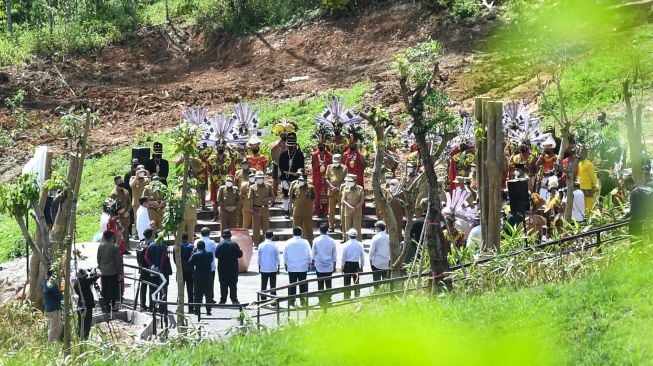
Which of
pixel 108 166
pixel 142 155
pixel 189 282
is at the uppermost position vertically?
pixel 108 166

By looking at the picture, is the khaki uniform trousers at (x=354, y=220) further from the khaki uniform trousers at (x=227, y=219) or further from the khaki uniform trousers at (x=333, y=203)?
the khaki uniform trousers at (x=227, y=219)

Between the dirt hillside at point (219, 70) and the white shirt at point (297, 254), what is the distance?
15.7m

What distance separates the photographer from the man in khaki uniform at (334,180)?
2278 cm

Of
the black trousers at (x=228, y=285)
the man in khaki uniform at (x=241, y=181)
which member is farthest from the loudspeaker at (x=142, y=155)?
the black trousers at (x=228, y=285)

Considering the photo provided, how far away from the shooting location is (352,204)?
70.6 feet

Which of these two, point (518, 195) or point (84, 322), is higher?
point (518, 195)

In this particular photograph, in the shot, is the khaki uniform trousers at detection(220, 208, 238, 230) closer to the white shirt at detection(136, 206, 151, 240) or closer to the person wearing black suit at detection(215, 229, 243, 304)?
the white shirt at detection(136, 206, 151, 240)

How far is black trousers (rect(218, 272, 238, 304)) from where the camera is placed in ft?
58.2

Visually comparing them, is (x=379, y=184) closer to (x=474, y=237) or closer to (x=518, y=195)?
(x=474, y=237)

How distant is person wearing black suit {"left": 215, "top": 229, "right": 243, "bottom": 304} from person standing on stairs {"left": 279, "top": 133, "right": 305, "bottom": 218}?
610 centimetres

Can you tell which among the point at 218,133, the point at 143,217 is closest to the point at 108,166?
the point at 218,133

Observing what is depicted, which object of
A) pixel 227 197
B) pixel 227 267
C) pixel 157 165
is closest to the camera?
pixel 227 267

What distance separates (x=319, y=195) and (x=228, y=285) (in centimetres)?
612

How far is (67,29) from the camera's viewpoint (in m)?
47.0
